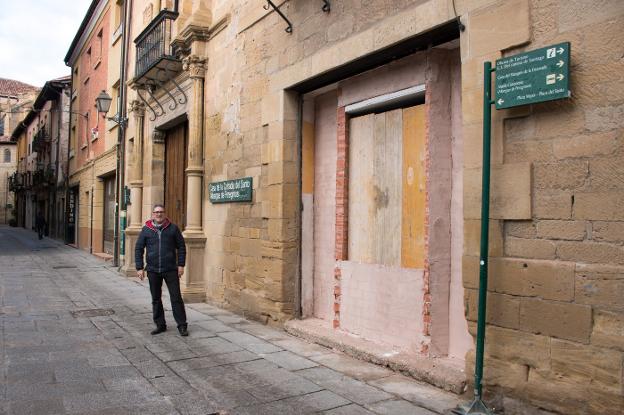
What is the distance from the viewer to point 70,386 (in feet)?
14.5

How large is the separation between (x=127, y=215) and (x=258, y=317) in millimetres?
8111

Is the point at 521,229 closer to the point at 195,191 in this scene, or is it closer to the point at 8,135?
the point at 195,191

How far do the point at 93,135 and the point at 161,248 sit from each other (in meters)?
14.7

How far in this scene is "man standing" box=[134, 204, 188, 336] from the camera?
660 centimetres

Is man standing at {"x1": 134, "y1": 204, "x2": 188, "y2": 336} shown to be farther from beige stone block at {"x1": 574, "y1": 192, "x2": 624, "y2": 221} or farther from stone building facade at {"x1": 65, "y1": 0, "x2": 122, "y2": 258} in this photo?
stone building facade at {"x1": 65, "y1": 0, "x2": 122, "y2": 258}

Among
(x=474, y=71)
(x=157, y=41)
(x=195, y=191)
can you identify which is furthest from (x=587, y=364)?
(x=157, y=41)

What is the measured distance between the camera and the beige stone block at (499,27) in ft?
12.6

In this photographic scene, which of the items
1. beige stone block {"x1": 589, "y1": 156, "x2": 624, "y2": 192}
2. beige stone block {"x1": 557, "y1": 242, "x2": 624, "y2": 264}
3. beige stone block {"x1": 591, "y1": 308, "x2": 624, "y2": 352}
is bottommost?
beige stone block {"x1": 591, "y1": 308, "x2": 624, "y2": 352}

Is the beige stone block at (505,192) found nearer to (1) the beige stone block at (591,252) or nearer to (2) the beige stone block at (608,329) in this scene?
(1) the beige stone block at (591,252)

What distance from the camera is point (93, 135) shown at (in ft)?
64.3

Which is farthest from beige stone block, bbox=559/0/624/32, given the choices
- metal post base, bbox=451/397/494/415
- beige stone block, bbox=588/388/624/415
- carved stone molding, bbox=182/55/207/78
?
carved stone molding, bbox=182/55/207/78

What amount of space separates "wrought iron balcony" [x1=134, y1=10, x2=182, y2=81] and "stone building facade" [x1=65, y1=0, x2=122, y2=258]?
536 centimetres

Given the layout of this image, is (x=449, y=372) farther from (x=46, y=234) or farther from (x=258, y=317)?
(x=46, y=234)

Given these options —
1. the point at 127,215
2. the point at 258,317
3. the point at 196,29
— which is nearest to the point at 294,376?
the point at 258,317
